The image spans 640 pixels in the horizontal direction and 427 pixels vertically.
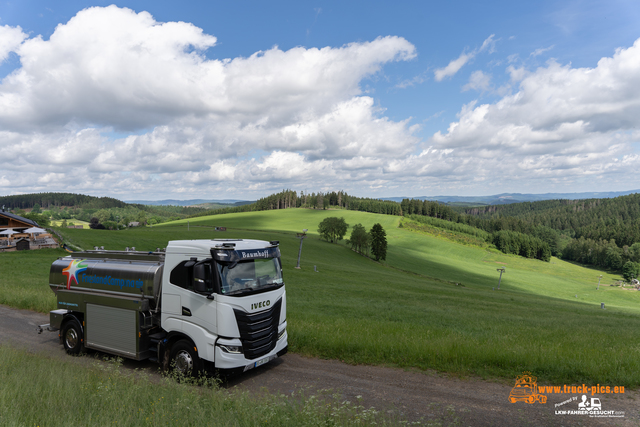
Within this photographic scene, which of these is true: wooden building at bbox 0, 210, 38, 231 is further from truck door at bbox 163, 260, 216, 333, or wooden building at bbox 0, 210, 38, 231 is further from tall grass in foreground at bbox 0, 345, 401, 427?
tall grass in foreground at bbox 0, 345, 401, 427

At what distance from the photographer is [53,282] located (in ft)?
42.0

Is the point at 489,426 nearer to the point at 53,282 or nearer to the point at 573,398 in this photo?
the point at 573,398

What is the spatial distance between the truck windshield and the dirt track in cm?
264

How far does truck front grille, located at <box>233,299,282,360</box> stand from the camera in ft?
30.1

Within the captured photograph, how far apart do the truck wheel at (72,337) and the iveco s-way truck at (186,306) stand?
1.4 inches

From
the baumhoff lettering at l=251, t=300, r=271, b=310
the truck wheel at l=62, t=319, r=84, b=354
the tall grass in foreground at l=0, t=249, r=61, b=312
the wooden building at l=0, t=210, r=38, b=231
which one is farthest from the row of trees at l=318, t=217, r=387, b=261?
the baumhoff lettering at l=251, t=300, r=271, b=310

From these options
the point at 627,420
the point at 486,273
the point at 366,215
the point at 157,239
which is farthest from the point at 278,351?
the point at 366,215

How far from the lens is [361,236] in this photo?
8681 centimetres

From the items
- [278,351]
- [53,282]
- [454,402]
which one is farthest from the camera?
[53,282]

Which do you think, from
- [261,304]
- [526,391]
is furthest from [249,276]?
[526,391]

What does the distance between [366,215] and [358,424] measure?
156 metres

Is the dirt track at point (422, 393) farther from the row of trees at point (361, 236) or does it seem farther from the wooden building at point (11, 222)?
the row of trees at point (361, 236)

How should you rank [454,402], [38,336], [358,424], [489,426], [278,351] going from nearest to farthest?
1. [358,424]
2. [489,426]
3. [454,402]
4. [278,351]
5. [38,336]

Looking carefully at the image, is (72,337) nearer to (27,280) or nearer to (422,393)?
(422,393)
